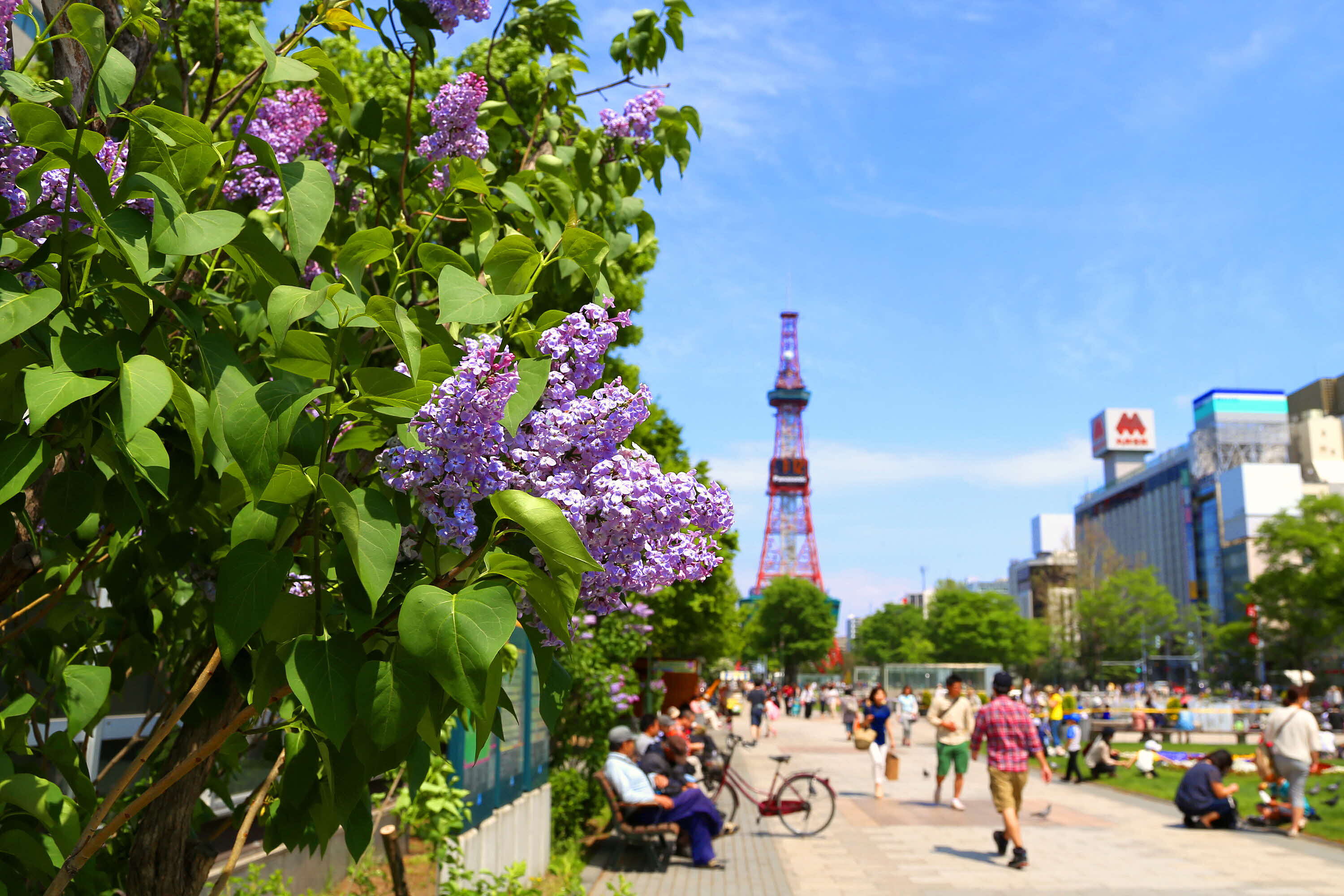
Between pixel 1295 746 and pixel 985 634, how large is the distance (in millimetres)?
84880

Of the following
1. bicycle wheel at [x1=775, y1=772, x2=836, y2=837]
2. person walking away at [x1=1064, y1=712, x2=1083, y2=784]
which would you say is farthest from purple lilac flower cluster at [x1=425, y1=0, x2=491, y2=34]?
person walking away at [x1=1064, y1=712, x2=1083, y2=784]

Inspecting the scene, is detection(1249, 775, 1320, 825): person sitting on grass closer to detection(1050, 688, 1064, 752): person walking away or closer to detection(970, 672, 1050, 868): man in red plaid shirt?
detection(970, 672, 1050, 868): man in red plaid shirt

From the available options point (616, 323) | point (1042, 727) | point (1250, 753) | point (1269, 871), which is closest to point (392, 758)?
point (616, 323)

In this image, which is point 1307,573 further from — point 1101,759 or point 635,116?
point 635,116

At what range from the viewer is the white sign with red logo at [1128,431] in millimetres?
169250

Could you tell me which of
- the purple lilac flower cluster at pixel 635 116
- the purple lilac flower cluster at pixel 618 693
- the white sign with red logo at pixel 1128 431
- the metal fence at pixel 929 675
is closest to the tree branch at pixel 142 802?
the purple lilac flower cluster at pixel 635 116

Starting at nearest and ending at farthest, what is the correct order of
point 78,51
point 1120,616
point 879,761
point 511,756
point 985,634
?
1. point 78,51
2. point 511,756
3. point 879,761
4. point 1120,616
5. point 985,634

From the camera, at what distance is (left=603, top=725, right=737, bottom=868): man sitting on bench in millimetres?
10578

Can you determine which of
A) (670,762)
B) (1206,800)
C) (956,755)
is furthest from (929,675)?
(670,762)

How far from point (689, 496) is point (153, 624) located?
1.86 metres

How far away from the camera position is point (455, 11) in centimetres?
286

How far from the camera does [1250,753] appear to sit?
2414 cm

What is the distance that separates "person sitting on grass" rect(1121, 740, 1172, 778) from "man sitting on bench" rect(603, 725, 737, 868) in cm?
1271

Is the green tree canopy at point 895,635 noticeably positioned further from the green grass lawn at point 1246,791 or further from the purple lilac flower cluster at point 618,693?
the purple lilac flower cluster at point 618,693
